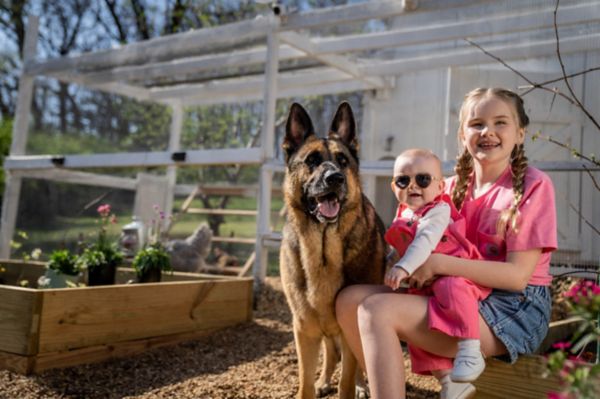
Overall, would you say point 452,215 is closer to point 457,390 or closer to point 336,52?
point 457,390

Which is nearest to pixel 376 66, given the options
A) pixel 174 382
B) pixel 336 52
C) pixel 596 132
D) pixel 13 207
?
pixel 336 52

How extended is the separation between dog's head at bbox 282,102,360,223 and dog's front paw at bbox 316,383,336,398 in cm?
104

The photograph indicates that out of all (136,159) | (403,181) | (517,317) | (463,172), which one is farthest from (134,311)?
(136,159)

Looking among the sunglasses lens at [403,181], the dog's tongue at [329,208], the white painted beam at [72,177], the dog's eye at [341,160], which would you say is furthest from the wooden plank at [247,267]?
the sunglasses lens at [403,181]

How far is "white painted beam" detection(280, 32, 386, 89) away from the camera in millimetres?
4891

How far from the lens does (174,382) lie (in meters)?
2.96

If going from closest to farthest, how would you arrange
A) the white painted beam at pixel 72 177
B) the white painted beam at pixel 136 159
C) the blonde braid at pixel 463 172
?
the blonde braid at pixel 463 172, the white painted beam at pixel 136 159, the white painted beam at pixel 72 177

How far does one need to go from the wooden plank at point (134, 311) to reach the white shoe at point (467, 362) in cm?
221

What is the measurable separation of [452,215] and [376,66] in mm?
4098

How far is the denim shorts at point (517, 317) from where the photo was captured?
194 cm

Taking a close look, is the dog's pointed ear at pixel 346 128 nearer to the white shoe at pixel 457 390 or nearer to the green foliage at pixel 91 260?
the white shoe at pixel 457 390

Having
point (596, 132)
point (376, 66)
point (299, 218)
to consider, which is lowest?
point (299, 218)

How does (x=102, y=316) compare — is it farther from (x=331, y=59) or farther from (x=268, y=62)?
(x=331, y=59)

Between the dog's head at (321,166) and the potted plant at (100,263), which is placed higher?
the dog's head at (321,166)
